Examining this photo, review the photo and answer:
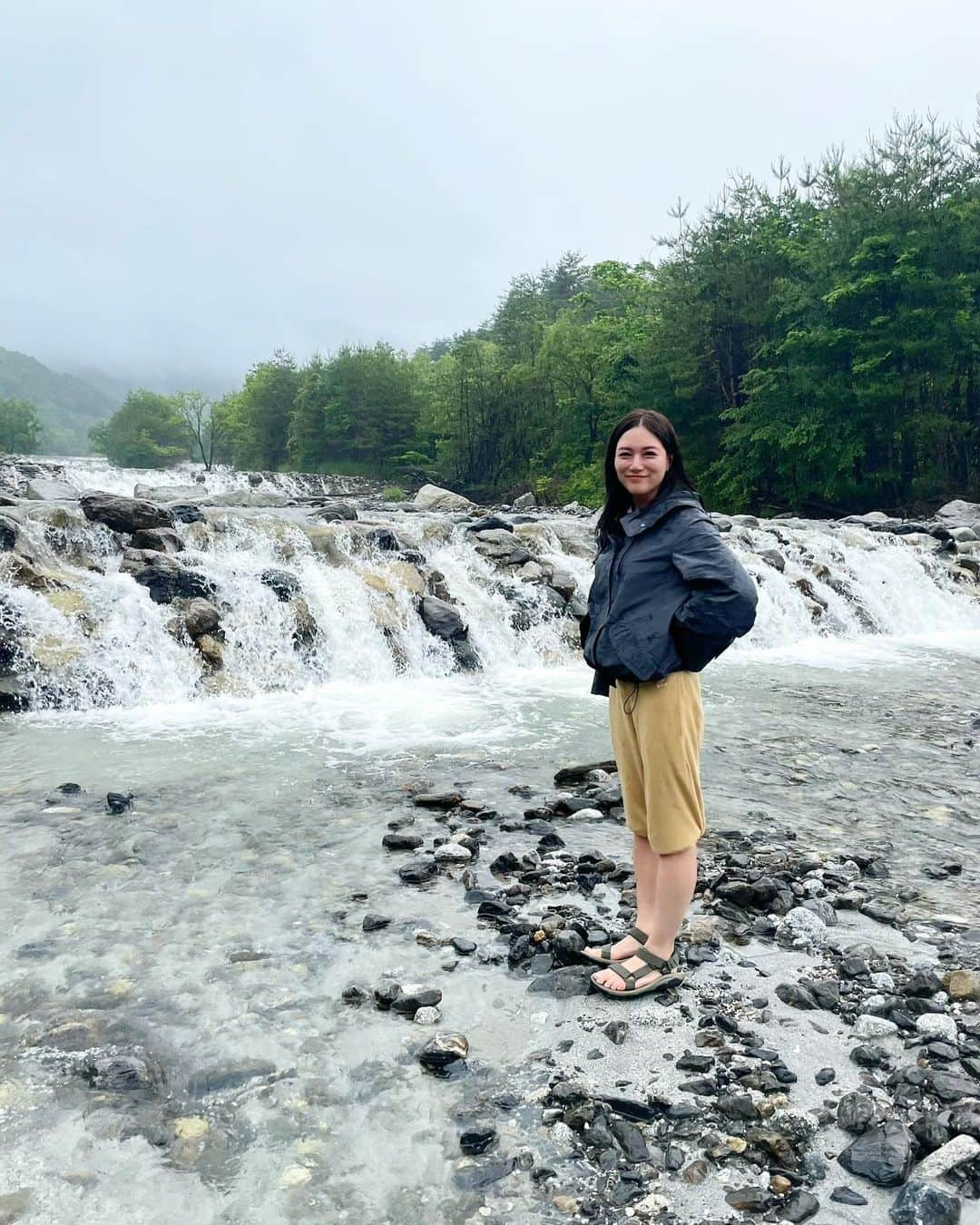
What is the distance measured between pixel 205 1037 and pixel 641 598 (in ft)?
8.22

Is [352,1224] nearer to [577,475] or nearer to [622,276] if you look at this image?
[577,475]

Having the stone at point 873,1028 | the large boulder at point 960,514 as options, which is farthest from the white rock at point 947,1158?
the large boulder at point 960,514

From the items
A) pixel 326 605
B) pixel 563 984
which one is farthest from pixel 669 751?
pixel 326 605

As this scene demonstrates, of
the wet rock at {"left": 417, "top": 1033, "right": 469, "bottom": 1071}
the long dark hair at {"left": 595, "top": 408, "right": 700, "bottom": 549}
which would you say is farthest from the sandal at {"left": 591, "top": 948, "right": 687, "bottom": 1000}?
the long dark hair at {"left": 595, "top": 408, "right": 700, "bottom": 549}

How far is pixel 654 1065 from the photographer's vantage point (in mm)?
2883

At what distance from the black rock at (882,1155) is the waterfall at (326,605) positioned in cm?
903

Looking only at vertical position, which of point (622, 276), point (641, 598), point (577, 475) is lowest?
point (641, 598)

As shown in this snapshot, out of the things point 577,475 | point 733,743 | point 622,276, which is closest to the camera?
point 733,743

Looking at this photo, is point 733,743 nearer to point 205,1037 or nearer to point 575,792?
point 575,792

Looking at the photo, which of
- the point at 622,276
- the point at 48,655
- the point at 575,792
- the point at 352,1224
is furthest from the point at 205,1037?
the point at 622,276

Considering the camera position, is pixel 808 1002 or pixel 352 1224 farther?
pixel 808 1002

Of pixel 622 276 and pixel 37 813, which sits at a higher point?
pixel 622 276

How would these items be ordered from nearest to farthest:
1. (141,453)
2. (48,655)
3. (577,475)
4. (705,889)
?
(705,889) → (48,655) → (577,475) → (141,453)

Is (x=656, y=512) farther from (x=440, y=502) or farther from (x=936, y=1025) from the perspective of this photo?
(x=440, y=502)
